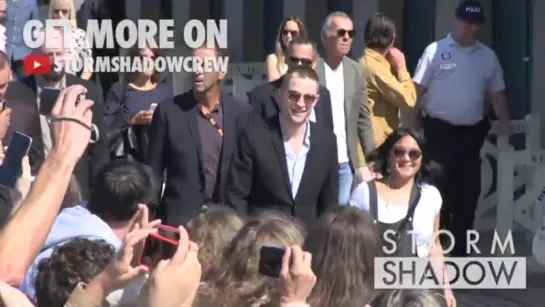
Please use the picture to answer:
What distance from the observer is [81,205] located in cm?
558

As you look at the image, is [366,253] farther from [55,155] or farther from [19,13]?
[19,13]

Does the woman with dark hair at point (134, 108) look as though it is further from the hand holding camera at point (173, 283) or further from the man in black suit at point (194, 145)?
the hand holding camera at point (173, 283)

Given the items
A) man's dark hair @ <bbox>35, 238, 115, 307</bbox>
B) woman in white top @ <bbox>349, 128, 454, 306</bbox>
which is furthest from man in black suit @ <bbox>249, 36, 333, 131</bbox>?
man's dark hair @ <bbox>35, 238, 115, 307</bbox>

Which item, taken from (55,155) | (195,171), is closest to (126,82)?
(195,171)

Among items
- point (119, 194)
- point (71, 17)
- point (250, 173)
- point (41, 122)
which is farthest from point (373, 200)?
point (71, 17)

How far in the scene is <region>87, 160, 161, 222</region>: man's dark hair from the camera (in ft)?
17.4

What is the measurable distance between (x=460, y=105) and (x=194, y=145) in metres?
2.57

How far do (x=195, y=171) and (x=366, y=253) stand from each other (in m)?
2.60

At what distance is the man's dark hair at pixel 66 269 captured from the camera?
13.6ft

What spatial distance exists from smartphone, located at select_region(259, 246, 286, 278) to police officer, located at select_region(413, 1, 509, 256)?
5.49 metres

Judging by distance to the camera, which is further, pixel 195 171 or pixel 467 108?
pixel 467 108

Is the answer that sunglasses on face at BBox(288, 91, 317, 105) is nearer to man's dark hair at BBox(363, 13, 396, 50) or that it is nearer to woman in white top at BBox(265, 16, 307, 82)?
woman in white top at BBox(265, 16, 307, 82)

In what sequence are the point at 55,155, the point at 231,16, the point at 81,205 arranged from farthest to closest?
the point at 231,16 < the point at 81,205 < the point at 55,155

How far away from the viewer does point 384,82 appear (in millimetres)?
8695
